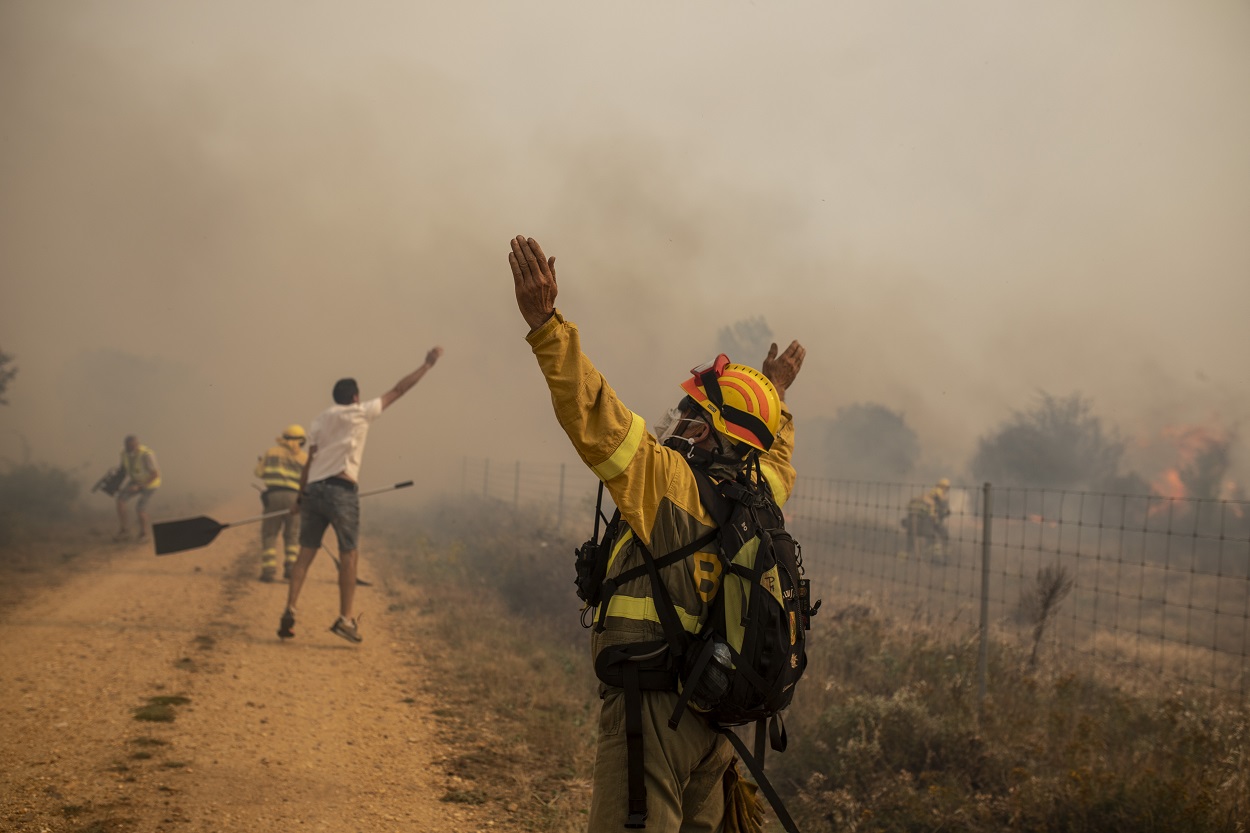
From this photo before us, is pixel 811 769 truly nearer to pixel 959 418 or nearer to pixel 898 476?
pixel 898 476

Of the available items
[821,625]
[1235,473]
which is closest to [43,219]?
[821,625]

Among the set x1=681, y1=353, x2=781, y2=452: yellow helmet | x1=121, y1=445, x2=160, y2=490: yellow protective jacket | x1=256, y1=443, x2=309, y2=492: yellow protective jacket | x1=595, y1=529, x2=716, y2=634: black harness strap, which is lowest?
x1=121, y1=445, x2=160, y2=490: yellow protective jacket

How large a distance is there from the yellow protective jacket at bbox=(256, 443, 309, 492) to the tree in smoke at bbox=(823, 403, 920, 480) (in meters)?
26.2

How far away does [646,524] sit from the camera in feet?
7.52

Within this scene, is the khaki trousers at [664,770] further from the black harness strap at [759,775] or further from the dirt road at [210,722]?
the dirt road at [210,722]

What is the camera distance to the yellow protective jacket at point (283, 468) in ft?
33.2

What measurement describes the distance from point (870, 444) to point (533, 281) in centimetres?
3394

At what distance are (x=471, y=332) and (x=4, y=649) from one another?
3111cm

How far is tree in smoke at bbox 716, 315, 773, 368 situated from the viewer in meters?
37.2

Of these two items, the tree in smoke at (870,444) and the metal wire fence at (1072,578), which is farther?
the tree in smoke at (870,444)

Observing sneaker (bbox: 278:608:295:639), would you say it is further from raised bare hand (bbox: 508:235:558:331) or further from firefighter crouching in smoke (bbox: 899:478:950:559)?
firefighter crouching in smoke (bbox: 899:478:950:559)

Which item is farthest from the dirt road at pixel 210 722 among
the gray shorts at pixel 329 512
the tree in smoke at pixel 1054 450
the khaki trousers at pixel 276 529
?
the tree in smoke at pixel 1054 450

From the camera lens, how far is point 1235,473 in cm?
2427

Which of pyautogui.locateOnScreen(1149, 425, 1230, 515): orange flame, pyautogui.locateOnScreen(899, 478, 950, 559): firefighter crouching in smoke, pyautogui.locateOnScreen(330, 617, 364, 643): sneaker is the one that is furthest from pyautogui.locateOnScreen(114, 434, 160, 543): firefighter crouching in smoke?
pyautogui.locateOnScreen(1149, 425, 1230, 515): orange flame
